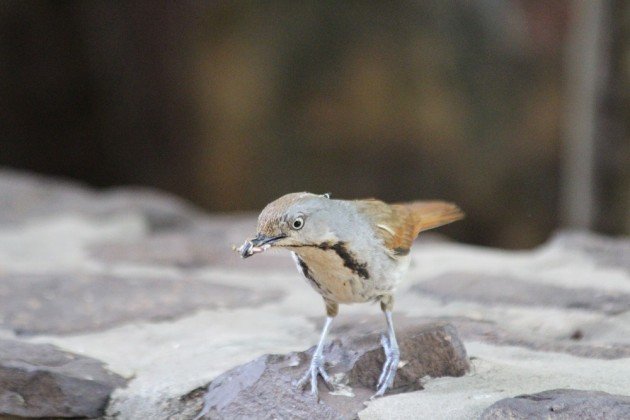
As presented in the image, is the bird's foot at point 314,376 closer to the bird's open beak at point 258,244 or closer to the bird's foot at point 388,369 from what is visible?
the bird's foot at point 388,369

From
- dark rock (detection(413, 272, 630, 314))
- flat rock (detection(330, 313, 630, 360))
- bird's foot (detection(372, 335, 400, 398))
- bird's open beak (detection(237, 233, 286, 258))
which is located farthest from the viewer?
dark rock (detection(413, 272, 630, 314))

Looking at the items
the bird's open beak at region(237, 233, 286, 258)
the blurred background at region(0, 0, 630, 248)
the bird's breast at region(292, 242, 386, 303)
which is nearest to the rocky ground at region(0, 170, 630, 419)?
the bird's breast at region(292, 242, 386, 303)

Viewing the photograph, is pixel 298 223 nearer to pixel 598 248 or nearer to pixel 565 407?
pixel 565 407

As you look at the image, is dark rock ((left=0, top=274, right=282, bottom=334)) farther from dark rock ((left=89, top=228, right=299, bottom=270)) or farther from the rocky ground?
dark rock ((left=89, top=228, right=299, bottom=270))

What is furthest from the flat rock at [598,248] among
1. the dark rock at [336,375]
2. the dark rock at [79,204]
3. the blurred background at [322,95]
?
→ the blurred background at [322,95]

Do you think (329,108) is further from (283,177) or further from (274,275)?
(274,275)
